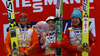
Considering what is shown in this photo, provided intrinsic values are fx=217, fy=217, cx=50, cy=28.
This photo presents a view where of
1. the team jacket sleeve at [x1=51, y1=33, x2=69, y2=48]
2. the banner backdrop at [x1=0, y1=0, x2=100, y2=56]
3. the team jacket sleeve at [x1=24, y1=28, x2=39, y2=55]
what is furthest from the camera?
the banner backdrop at [x1=0, y1=0, x2=100, y2=56]

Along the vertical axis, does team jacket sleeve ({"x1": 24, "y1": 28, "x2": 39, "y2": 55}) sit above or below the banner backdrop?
below

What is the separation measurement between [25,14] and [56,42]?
2.18ft

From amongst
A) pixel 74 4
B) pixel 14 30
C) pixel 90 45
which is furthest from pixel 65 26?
pixel 14 30

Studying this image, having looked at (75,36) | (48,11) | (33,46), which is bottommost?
(33,46)

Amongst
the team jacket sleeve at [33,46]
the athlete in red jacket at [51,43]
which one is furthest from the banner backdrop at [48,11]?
the team jacket sleeve at [33,46]

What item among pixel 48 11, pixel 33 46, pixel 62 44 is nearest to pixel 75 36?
pixel 62 44

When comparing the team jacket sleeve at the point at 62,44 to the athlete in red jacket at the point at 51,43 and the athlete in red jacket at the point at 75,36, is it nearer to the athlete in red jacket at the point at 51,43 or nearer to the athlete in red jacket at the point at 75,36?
the athlete in red jacket at the point at 51,43

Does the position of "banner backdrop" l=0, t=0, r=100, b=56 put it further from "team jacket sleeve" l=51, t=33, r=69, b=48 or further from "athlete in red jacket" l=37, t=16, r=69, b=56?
"team jacket sleeve" l=51, t=33, r=69, b=48

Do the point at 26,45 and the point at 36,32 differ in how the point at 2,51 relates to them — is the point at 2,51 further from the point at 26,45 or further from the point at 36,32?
the point at 36,32

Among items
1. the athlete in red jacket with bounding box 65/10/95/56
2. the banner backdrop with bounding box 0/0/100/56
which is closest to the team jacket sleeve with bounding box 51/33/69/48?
the athlete in red jacket with bounding box 65/10/95/56

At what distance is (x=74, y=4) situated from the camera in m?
4.02

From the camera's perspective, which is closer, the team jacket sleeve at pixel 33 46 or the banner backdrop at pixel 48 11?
the team jacket sleeve at pixel 33 46

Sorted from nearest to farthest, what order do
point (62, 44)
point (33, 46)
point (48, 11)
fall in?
point (62, 44), point (33, 46), point (48, 11)

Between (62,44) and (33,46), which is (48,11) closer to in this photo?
(33,46)
